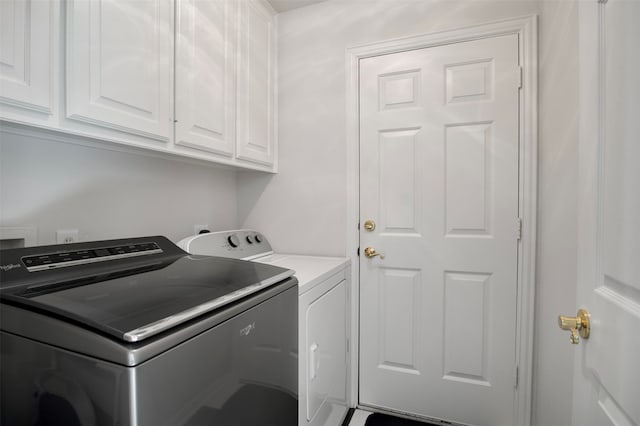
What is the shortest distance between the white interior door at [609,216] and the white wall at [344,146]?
0.60m

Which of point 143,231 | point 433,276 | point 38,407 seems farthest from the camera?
point 433,276

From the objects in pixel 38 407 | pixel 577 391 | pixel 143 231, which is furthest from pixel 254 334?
pixel 143 231

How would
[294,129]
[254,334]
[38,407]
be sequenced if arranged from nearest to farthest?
[38,407]
[254,334]
[294,129]

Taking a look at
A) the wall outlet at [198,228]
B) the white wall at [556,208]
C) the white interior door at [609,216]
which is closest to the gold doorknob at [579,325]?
the white interior door at [609,216]

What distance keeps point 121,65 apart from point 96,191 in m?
0.55

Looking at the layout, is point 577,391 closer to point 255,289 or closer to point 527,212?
point 255,289

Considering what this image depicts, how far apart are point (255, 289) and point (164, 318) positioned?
1.02 feet

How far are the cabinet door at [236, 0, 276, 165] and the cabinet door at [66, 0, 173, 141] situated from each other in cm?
51

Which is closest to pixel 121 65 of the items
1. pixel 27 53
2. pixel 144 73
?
Answer: pixel 144 73

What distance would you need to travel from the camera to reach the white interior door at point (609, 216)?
0.53 meters

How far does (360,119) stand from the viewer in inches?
75.3

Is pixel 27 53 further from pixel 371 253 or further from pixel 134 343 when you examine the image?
pixel 371 253

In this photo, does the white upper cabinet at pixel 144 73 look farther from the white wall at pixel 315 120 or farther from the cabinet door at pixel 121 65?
the white wall at pixel 315 120

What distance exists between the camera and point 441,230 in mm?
1761
